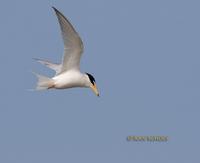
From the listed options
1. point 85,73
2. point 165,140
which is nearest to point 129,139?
point 165,140

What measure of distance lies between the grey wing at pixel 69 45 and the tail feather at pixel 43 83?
53 cm

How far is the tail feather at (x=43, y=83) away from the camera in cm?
2180

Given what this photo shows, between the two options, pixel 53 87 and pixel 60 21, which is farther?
pixel 53 87

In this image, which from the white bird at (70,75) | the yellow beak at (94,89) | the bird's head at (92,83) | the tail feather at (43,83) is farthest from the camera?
the yellow beak at (94,89)

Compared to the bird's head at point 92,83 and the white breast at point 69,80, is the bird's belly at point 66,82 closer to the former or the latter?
the white breast at point 69,80

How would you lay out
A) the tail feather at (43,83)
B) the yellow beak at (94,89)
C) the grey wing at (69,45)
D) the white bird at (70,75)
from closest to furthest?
1. the grey wing at (69,45)
2. the white bird at (70,75)
3. the tail feather at (43,83)
4. the yellow beak at (94,89)

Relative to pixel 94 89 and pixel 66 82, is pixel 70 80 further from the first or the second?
pixel 94 89

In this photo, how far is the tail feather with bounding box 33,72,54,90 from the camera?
858 inches

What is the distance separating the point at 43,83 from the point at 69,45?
130 cm

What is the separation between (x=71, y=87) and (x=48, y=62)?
1.58 m

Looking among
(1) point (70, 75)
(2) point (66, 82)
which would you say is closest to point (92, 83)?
(1) point (70, 75)

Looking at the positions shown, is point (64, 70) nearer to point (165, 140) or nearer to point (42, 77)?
point (42, 77)

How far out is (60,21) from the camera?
19938 mm

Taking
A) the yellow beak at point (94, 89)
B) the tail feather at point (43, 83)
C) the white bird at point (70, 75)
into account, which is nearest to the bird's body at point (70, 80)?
the white bird at point (70, 75)
